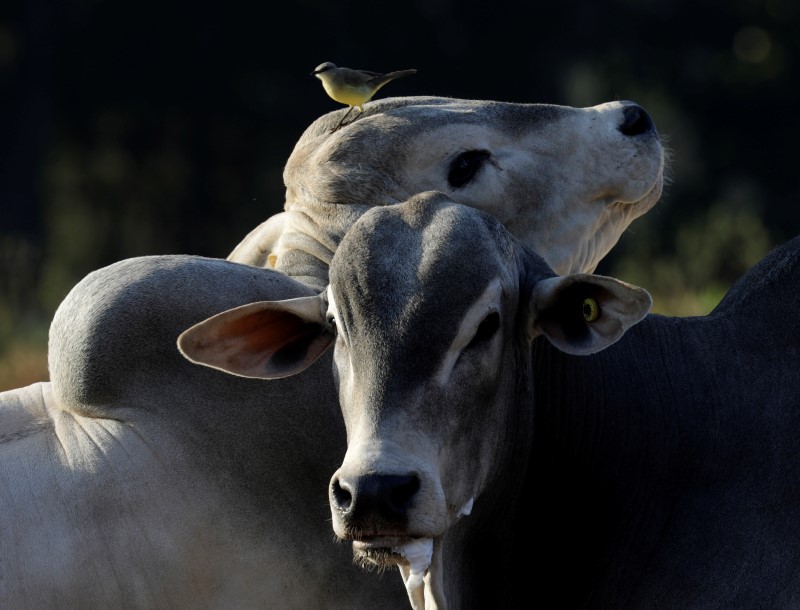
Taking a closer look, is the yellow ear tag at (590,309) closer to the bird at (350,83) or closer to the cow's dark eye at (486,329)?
the cow's dark eye at (486,329)

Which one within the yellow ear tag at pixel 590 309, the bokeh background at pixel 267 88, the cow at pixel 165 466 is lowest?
the bokeh background at pixel 267 88

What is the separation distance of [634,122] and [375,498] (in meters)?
3.19

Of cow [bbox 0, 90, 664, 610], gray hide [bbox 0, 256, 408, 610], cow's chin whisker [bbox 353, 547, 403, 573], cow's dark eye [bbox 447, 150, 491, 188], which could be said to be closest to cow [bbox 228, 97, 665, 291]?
cow's dark eye [bbox 447, 150, 491, 188]

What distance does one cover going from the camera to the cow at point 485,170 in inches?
265

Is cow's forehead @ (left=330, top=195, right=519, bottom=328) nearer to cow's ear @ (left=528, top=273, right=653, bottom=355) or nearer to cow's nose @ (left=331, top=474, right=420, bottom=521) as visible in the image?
cow's ear @ (left=528, top=273, right=653, bottom=355)

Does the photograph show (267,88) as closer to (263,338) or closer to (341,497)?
(263,338)

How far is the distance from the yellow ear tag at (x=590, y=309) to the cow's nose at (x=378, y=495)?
0.86 m

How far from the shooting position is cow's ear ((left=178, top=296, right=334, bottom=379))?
5273mm

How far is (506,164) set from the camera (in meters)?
6.86

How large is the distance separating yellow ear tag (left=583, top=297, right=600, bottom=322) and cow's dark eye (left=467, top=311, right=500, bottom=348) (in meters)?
0.29

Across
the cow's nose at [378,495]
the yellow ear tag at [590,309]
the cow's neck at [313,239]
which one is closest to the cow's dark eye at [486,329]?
the yellow ear tag at [590,309]

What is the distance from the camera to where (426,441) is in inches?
186

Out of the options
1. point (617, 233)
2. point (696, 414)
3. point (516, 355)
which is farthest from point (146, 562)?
point (617, 233)

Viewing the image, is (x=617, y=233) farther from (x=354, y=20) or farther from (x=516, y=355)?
(x=354, y=20)
